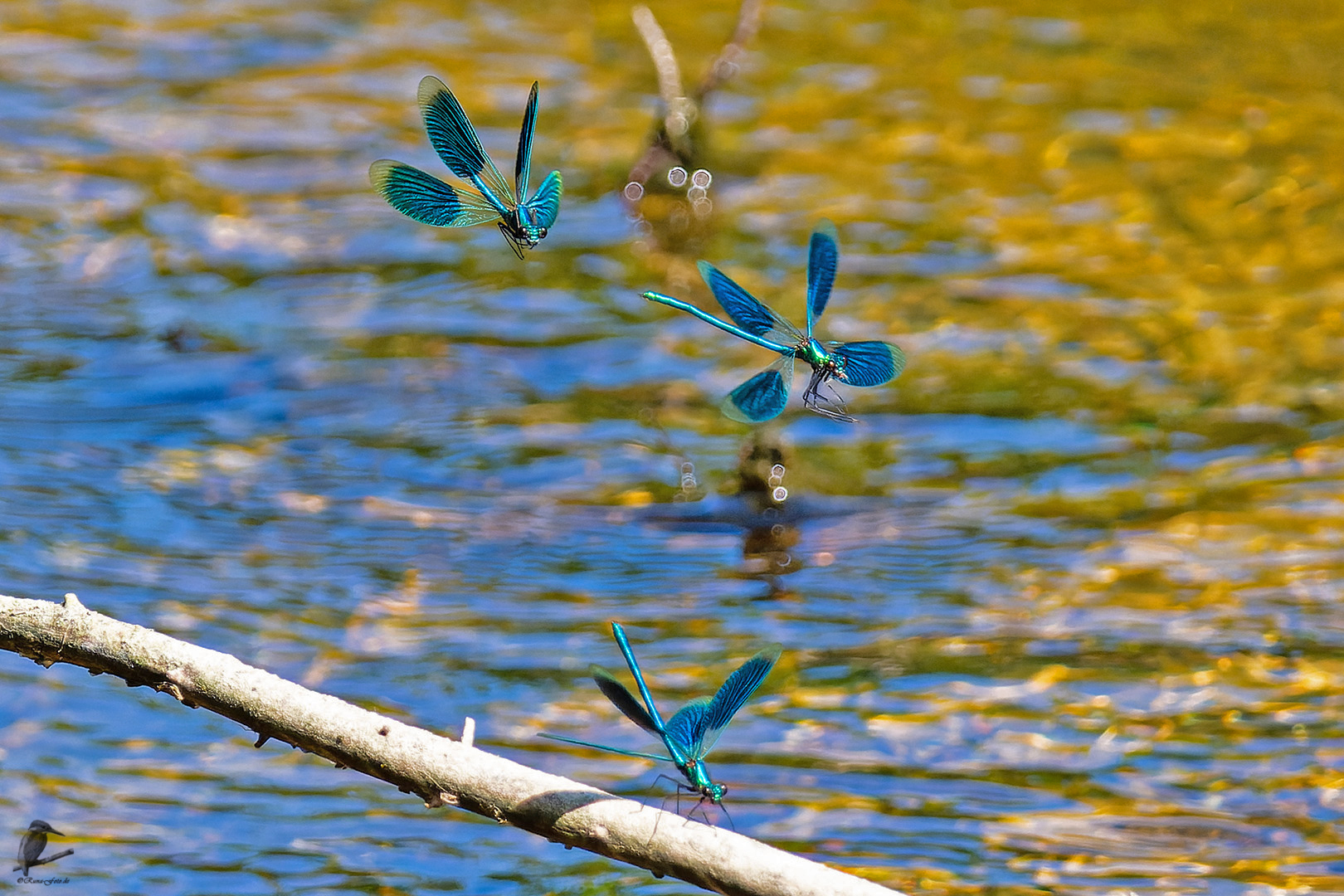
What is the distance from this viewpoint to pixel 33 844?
2.91m

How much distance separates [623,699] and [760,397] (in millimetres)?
588

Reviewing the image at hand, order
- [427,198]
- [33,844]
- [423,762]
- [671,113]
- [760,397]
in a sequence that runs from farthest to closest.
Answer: [671,113]
[33,844]
[423,762]
[427,198]
[760,397]

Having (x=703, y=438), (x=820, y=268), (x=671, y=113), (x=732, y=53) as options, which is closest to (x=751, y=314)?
(x=820, y=268)

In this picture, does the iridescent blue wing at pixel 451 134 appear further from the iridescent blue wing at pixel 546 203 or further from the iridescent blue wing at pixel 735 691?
the iridescent blue wing at pixel 735 691

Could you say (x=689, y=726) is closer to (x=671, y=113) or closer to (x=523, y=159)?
(x=523, y=159)

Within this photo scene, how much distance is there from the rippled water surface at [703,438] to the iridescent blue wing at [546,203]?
1.69m

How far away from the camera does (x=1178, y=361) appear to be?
5254mm

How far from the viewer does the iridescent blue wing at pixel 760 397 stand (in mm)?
1705

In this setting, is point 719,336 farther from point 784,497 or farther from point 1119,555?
point 1119,555

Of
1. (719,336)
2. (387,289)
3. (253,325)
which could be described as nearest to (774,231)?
(719,336)

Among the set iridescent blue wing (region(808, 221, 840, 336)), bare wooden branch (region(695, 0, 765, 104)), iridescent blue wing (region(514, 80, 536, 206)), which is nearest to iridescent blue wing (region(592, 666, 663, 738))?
iridescent blue wing (region(808, 221, 840, 336))

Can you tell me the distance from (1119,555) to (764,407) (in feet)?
9.02

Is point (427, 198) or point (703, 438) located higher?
point (703, 438)

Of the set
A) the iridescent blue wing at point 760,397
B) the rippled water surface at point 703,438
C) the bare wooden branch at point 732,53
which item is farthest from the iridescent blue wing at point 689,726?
the bare wooden branch at point 732,53
